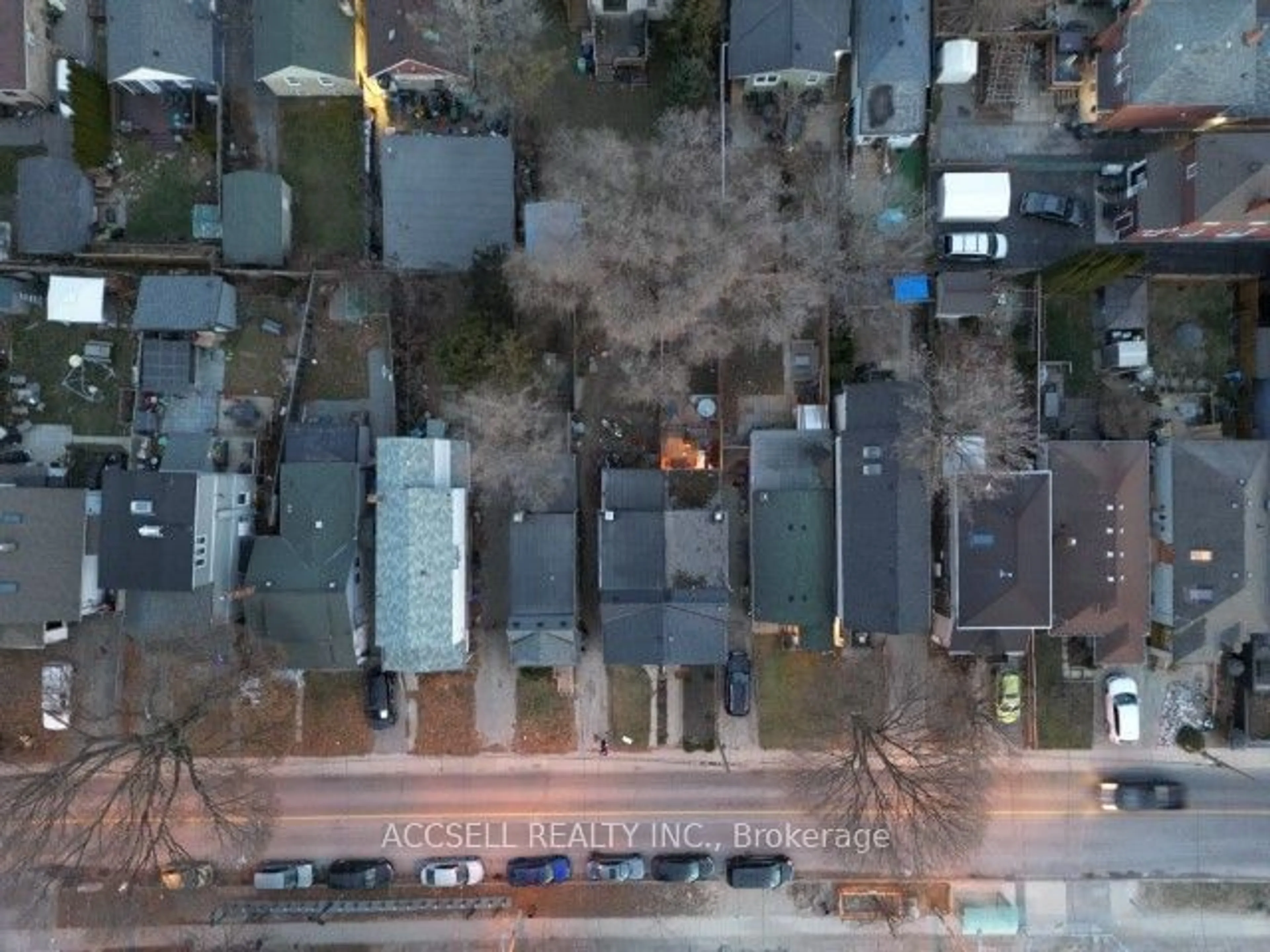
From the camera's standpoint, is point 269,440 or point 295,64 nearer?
point 295,64

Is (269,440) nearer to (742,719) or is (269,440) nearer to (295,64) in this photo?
(295,64)

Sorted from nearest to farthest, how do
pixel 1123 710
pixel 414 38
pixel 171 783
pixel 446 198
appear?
pixel 414 38 < pixel 446 198 < pixel 1123 710 < pixel 171 783

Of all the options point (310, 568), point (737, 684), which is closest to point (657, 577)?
point (737, 684)

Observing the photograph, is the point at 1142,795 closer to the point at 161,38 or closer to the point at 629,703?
the point at 629,703

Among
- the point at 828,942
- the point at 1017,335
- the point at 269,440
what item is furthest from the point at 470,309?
the point at 828,942

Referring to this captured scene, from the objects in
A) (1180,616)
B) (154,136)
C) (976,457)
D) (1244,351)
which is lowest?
(1180,616)
